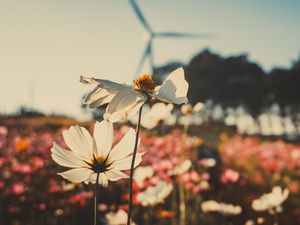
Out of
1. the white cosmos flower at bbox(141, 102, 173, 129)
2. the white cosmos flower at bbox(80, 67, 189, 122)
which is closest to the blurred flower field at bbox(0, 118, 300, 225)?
the white cosmos flower at bbox(141, 102, 173, 129)

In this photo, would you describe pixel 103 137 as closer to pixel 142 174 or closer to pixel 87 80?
pixel 87 80

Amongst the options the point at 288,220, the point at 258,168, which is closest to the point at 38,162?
the point at 288,220

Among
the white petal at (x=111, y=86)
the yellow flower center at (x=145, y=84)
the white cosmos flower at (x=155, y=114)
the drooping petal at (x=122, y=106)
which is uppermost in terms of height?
the white cosmos flower at (x=155, y=114)

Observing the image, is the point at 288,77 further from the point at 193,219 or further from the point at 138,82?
the point at 138,82

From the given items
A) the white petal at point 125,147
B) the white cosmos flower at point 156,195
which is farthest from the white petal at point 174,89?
the white cosmos flower at point 156,195

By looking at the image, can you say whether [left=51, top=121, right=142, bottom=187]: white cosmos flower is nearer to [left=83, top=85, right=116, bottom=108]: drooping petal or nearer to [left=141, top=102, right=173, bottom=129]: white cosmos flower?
[left=83, top=85, right=116, bottom=108]: drooping petal

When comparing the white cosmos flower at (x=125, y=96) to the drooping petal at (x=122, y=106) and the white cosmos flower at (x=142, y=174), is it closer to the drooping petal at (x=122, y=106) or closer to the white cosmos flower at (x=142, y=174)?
the drooping petal at (x=122, y=106)
